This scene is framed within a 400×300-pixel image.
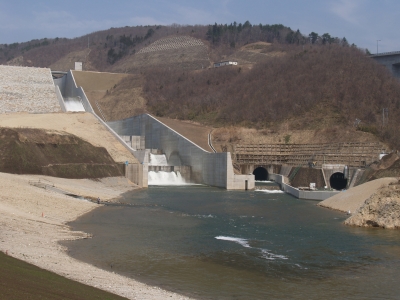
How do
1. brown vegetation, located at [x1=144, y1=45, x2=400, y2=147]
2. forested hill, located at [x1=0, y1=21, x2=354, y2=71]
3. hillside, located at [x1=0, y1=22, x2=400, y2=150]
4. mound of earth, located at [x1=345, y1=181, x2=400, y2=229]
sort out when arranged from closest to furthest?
1. mound of earth, located at [x1=345, y1=181, x2=400, y2=229]
2. hillside, located at [x1=0, y1=22, x2=400, y2=150]
3. brown vegetation, located at [x1=144, y1=45, x2=400, y2=147]
4. forested hill, located at [x1=0, y1=21, x2=354, y2=71]

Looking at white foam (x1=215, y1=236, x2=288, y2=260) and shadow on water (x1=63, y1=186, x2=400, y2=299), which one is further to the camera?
white foam (x1=215, y1=236, x2=288, y2=260)

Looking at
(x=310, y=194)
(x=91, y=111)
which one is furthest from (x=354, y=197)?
(x=91, y=111)

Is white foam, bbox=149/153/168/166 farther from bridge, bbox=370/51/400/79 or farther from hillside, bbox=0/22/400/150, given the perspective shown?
bridge, bbox=370/51/400/79

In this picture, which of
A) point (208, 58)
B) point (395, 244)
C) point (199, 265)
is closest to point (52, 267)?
point (199, 265)

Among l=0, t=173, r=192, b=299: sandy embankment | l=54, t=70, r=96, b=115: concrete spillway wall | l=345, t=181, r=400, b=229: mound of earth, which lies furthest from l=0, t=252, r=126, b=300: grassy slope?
l=54, t=70, r=96, b=115: concrete spillway wall

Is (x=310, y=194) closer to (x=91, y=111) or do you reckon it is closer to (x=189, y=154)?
(x=189, y=154)
